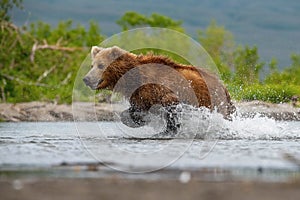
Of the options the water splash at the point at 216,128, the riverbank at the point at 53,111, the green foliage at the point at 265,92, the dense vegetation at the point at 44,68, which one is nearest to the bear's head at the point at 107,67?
the water splash at the point at 216,128

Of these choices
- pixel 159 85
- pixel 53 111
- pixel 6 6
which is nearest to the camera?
pixel 159 85

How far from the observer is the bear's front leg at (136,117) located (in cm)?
1114

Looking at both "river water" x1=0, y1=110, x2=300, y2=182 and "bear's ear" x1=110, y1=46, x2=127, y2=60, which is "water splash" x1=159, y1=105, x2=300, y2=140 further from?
"bear's ear" x1=110, y1=46, x2=127, y2=60

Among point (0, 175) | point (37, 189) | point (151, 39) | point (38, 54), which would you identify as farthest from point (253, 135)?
point (151, 39)

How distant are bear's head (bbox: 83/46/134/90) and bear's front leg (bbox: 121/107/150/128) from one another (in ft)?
1.72

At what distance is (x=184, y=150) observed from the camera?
28.4ft

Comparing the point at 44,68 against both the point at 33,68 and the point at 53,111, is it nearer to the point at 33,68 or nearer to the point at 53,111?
the point at 33,68

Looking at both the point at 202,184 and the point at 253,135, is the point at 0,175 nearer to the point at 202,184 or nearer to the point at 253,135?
the point at 202,184

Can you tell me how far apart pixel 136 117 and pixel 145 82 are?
529 millimetres

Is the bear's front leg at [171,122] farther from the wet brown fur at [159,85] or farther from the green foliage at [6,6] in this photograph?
the green foliage at [6,6]

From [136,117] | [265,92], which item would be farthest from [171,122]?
[265,92]

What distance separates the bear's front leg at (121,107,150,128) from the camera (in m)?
11.1

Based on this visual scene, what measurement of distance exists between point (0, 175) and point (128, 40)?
3567 centimetres

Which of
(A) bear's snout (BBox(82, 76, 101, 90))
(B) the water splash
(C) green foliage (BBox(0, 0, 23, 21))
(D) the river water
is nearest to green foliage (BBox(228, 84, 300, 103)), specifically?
(D) the river water
